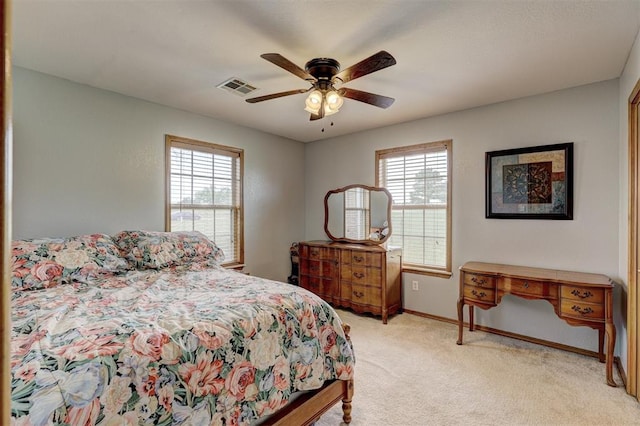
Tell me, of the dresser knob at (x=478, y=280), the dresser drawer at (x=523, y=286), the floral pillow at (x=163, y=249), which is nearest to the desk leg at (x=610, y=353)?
the dresser drawer at (x=523, y=286)

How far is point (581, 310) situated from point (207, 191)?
155 inches

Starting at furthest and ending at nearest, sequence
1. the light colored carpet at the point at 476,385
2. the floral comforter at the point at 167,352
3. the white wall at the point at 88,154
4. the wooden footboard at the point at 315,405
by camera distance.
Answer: the white wall at the point at 88,154 → the light colored carpet at the point at 476,385 → the wooden footboard at the point at 315,405 → the floral comforter at the point at 167,352

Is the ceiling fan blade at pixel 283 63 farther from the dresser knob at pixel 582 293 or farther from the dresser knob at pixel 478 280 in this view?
the dresser knob at pixel 582 293

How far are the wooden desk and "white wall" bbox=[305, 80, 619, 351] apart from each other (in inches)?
8.7

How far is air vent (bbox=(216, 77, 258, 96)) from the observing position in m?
2.83

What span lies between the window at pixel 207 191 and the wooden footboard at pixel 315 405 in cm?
246

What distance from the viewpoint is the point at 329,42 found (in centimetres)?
219

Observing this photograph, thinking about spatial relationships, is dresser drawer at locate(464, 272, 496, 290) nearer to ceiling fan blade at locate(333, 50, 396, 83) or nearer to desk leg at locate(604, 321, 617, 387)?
desk leg at locate(604, 321, 617, 387)

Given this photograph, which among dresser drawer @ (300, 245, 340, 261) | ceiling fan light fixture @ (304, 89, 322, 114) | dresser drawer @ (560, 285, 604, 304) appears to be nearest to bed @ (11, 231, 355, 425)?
ceiling fan light fixture @ (304, 89, 322, 114)

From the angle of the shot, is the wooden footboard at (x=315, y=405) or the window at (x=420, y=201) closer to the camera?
the wooden footboard at (x=315, y=405)

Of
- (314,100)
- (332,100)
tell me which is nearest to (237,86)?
(314,100)

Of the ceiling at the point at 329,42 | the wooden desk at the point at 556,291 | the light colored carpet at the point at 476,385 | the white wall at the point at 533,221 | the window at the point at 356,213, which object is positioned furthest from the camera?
the window at the point at 356,213

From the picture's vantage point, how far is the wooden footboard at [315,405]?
1678mm

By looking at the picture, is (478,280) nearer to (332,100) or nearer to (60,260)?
(332,100)
